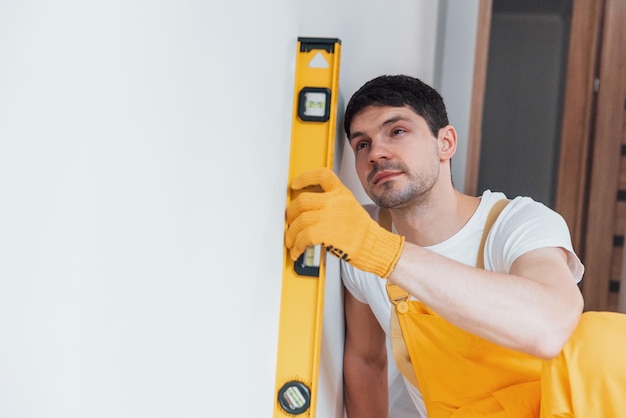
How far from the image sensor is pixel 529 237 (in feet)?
4.37

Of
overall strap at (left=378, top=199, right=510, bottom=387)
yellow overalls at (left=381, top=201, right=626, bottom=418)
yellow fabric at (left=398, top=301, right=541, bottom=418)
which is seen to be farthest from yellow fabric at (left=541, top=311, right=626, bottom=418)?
overall strap at (left=378, top=199, right=510, bottom=387)

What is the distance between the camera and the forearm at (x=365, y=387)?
1714 mm

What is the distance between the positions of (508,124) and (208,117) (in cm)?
299

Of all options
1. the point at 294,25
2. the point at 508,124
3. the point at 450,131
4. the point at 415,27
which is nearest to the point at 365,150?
the point at 450,131

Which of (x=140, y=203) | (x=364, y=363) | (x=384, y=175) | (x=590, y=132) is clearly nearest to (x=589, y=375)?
(x=384, y=175)

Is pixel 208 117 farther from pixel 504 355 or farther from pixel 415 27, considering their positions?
pixel 415 27

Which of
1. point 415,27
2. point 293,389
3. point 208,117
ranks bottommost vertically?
point 293,389

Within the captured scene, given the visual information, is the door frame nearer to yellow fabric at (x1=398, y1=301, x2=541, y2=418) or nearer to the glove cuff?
yellow fabric at (x1=398, y1=301, x2=541, y2=418)

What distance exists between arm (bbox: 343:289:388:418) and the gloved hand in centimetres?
55

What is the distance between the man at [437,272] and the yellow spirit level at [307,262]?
0.18 ft

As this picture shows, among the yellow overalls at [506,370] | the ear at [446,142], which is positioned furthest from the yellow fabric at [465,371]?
the ear at [446,142]

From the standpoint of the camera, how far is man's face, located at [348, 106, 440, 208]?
141 centimetres

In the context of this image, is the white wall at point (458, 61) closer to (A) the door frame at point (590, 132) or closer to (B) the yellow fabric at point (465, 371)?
(A) the door frame at point (590, 132)

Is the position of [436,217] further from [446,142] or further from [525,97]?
[525,97]
